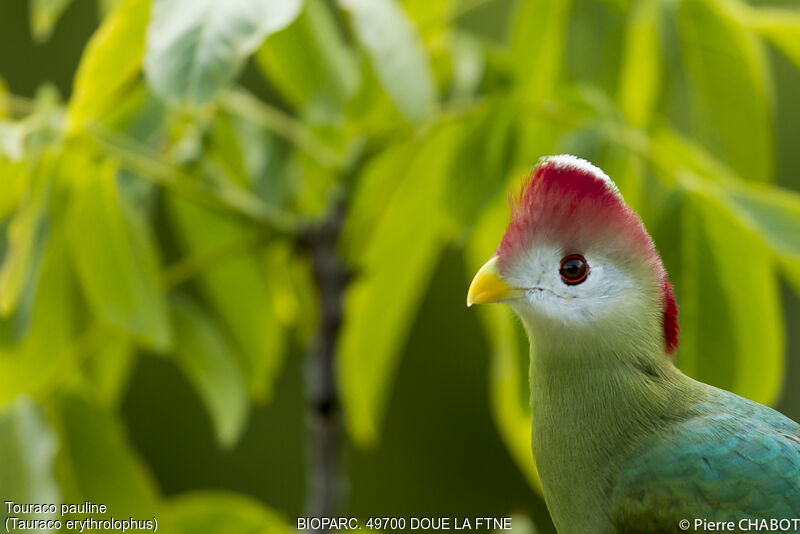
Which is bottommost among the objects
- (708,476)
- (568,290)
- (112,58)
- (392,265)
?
(708,476)

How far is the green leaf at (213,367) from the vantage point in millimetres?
899

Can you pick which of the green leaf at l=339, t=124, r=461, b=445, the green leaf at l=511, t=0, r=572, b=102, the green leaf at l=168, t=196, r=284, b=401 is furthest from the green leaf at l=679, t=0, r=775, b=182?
the green leaf at l=168, t=196, r=284, b=401

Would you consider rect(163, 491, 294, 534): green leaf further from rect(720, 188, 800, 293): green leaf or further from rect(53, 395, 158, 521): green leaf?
rect(720, 188, 800, 293): green leaf

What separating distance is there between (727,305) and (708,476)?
0.21 meters

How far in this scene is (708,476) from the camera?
1.96ft

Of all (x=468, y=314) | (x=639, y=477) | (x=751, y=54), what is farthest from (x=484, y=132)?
(x=468, y=314)

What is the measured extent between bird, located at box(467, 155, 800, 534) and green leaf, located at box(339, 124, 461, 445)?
0.31 meters

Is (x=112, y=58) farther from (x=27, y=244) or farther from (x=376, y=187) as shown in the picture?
(x=376, y=187)

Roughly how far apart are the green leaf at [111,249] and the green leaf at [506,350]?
284 mm

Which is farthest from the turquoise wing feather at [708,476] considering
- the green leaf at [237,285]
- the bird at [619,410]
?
the green leaf at [237,285]

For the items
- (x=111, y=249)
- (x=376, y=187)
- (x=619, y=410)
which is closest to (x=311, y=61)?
(x=376, y=187)

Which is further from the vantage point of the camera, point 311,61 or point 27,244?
point 311,61

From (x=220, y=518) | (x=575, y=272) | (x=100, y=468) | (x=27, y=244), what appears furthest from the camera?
(x=220, y=518)

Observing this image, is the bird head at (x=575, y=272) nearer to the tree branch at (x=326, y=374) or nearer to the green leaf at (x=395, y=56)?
the green leaf at (x=395, y=56)
